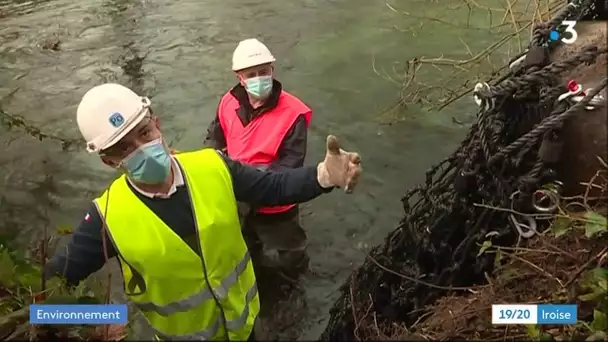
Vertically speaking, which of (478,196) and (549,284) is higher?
(478,196)

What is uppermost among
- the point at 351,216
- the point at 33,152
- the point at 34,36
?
the point at 34,36

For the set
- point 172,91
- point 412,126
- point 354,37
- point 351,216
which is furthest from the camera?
point 354,37

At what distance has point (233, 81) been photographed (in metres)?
9.04

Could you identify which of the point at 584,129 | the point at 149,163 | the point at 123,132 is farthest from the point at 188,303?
the point at 584,129

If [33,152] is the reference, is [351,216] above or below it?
below

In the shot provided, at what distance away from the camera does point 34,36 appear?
35.6 ft

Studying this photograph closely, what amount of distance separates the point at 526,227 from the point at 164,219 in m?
1.63

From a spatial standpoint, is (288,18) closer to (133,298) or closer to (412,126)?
(412,126)

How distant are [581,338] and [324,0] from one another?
9.51 meters

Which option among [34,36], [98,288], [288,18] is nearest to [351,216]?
[98,288]

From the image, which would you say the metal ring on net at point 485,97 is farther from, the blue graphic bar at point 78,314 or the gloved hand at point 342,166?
the blue graphic bar at point 78,314

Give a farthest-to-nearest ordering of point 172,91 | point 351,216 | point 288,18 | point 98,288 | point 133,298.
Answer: point 288,18, point 172,91, point 351,216, point 98,288, point 133,298

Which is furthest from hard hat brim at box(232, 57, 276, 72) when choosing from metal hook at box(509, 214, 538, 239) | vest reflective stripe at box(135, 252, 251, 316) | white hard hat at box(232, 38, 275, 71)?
metal hook at box(509, 214, 538, 239)

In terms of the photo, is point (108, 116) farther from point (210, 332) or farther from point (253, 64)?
point (253, 64)
